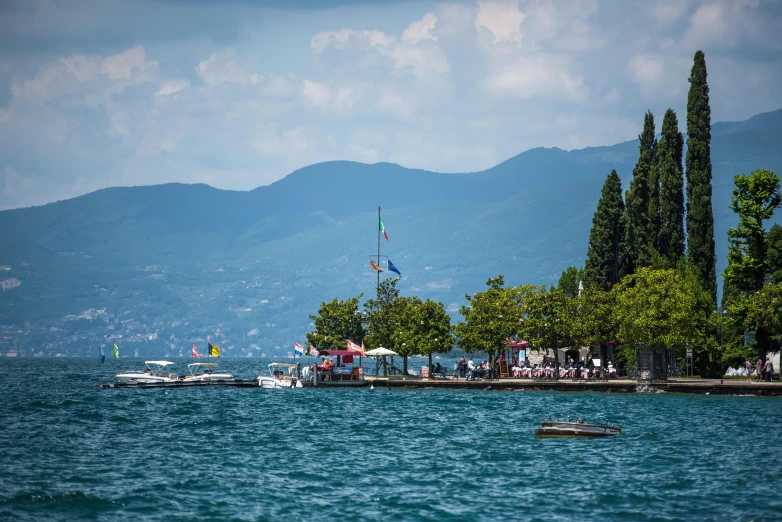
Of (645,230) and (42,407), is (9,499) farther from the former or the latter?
(645,230)

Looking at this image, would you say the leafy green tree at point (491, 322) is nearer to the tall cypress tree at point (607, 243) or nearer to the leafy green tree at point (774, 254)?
the tall cypress tree at point (607, 243)

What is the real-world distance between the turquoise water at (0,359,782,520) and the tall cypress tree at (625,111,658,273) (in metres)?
26.2

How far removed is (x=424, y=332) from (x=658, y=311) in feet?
85.4

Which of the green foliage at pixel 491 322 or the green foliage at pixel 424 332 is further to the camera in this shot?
the green foliage at pixel 424 332

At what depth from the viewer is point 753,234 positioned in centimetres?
7306

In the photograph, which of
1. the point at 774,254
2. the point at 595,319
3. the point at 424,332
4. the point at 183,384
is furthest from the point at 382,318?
the point at 774,254

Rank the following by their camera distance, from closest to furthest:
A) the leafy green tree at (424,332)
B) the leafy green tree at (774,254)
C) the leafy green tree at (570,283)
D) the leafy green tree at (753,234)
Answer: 1. the leafy green tree at (774,254)
2. the leafy green tree at (753,234)
3. the leafy green tree at (424,332)
4. the leafy green tree at (570,283)

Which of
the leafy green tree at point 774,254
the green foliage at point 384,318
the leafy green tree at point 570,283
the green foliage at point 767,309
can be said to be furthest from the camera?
the leafy green tree at point 570,283

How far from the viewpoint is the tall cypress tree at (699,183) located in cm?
8338

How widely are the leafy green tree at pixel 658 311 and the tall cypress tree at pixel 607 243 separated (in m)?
13.7

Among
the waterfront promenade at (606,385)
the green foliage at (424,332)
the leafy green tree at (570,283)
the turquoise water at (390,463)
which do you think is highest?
the leafy green tree at (570,283)

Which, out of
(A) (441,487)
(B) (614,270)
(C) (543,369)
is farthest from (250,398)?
Answer: (A) (441,487)

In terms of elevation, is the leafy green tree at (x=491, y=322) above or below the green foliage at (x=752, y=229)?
below

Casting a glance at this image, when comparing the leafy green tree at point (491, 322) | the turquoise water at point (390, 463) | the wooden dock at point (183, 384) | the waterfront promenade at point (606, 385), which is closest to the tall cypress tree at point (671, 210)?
the leafy green tree at point (491, 322)
